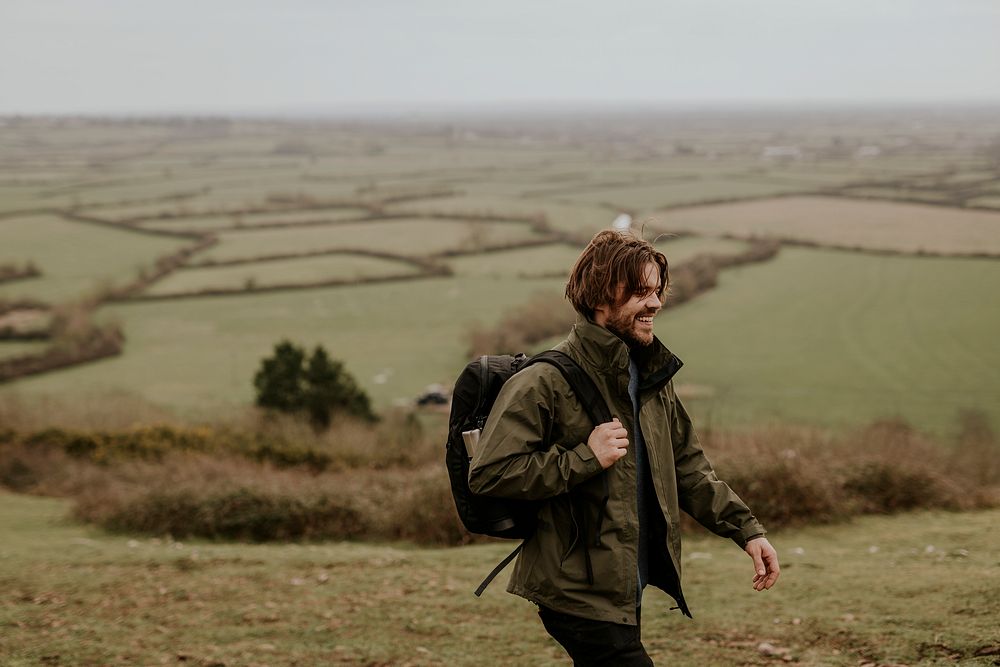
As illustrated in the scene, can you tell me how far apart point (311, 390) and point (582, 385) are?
2578 centimetres

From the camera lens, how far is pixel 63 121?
16362 cm

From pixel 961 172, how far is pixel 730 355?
86.8ft

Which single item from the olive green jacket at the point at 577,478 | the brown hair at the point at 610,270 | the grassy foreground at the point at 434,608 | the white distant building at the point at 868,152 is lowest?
the grassy foreground at the point at 434,608

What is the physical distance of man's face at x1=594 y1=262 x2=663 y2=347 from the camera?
3.60m

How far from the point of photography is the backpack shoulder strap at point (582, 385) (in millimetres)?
3535

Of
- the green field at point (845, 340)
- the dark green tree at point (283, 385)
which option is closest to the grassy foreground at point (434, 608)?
the dark green tree at point (283, 385)

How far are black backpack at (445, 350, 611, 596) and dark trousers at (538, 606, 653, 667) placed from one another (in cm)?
37

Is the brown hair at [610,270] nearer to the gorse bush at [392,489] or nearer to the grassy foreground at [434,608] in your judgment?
the grassy foreground at [434,608]

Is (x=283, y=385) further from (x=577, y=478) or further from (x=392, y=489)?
(x=577, y=478)

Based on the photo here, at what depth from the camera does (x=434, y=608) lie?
823cm

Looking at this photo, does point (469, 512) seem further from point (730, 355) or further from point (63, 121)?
point (63, 121)

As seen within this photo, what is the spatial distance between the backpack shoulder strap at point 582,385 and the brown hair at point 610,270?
230 millimetres

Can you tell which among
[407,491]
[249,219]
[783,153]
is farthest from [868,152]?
[407,491]

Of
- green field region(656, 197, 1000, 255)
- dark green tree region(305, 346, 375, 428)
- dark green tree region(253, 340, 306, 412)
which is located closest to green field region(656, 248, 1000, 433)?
green field region(656, 197, 1000, 255)
